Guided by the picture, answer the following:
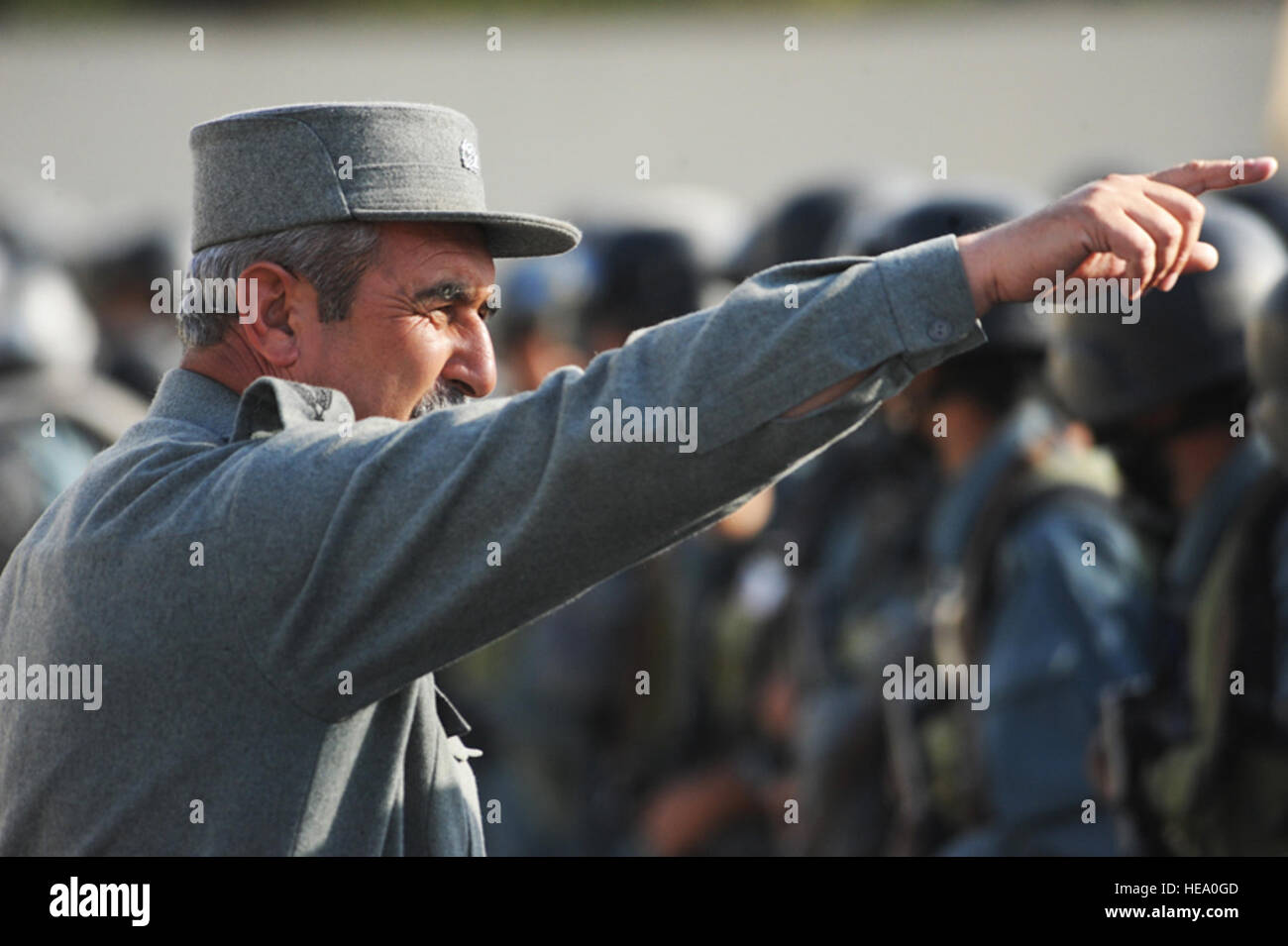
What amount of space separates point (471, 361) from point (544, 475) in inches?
23.4

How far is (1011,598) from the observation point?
5379 mm

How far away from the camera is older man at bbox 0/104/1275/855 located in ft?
8.02

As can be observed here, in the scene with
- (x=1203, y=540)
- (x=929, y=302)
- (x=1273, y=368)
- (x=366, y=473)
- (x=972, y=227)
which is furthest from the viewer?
(x=972, y=227)

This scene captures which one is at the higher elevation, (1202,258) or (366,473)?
(1202,258)

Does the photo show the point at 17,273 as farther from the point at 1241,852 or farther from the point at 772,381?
the point at 772,381

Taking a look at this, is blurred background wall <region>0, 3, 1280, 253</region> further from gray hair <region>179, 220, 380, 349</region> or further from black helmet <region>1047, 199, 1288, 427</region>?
gray hair <region>179, 220, 380, 349</region>

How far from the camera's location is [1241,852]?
14.4 ft

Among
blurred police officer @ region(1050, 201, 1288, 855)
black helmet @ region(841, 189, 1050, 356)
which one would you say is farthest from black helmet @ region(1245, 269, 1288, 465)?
black helmet @ region(841, 189, 1050, 356)

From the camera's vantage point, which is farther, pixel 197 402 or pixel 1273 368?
pixel 1273 368

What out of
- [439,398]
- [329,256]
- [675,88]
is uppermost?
[675,88]

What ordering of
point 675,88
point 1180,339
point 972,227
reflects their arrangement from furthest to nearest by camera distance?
point 675,88 < point 972,227 < point 1180,339

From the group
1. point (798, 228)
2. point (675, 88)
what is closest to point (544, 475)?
point (798, 228)

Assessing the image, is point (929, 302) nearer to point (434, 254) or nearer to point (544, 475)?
point (544, 475)

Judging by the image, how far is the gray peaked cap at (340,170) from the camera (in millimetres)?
2953
